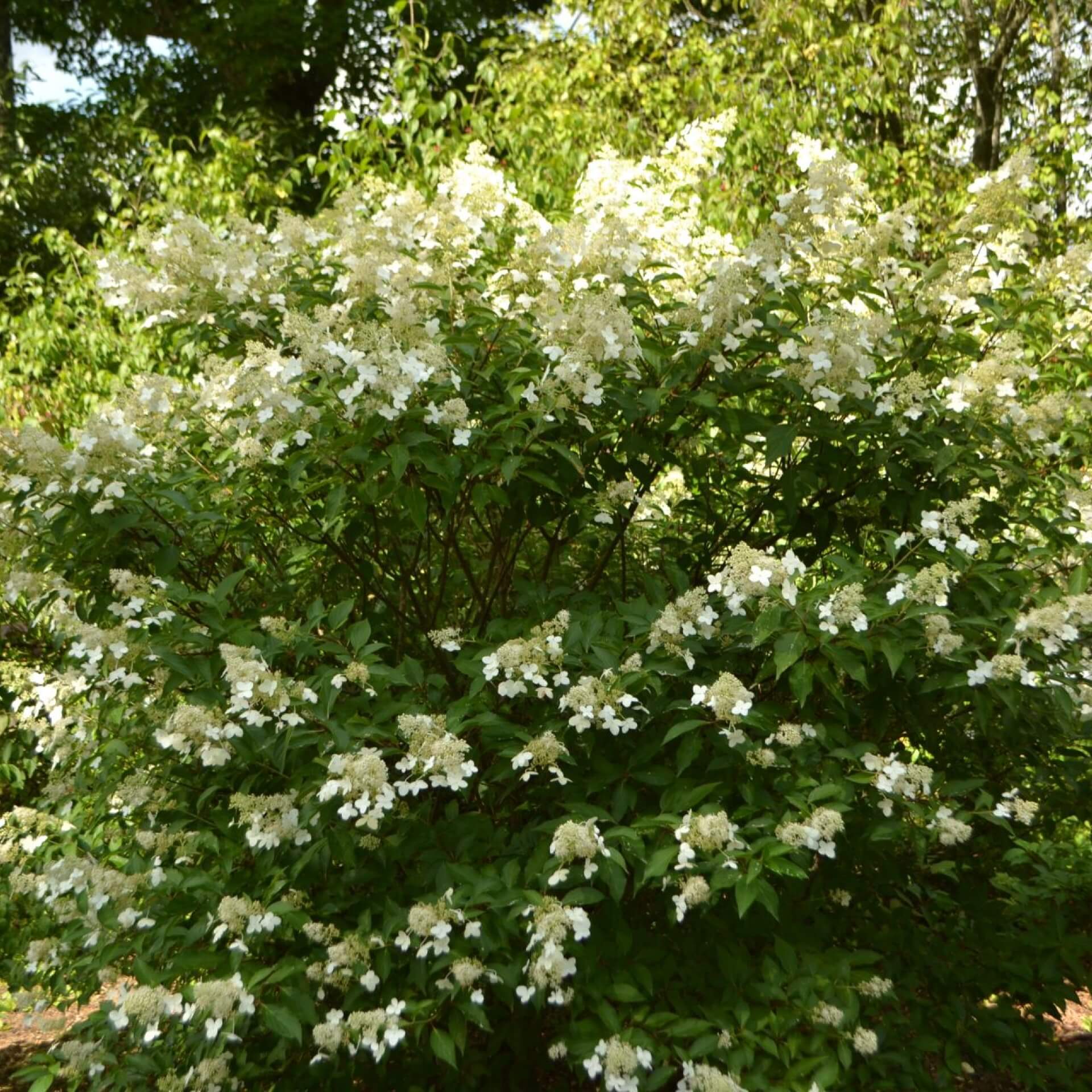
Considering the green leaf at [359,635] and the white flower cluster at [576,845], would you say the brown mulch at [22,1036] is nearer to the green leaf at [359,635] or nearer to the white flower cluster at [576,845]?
the green leaf at [359,635]

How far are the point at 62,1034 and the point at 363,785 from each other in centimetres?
234

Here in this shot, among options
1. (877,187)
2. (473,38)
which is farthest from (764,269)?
(473,38)

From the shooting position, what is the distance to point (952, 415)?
273cm

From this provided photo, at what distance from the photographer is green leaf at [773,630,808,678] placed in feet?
6.91

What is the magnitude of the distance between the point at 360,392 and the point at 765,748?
1.03 m

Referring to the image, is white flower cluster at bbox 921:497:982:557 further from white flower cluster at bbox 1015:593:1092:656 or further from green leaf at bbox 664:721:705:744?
green leaf at bbox 664:721:705:744

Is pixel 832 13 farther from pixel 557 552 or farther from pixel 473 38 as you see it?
→ pixel 473 38

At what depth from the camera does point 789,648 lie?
2141 mm

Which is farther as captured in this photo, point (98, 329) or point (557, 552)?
point (98, 329)

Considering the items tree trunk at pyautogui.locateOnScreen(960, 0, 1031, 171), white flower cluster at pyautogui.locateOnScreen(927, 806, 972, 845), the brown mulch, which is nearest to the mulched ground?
the brown mulch

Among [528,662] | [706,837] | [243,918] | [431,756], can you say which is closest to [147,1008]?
[243,918]

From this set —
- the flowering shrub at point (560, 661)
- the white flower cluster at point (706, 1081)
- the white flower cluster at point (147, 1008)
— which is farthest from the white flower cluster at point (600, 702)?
the white flower cluster at point (147, 1008)

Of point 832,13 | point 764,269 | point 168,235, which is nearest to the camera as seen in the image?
point 764,269

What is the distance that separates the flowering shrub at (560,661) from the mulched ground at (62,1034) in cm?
65
